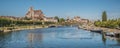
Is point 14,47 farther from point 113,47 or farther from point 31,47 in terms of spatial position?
point 113,47

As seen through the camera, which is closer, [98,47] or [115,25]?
[98,47]

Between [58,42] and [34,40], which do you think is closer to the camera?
[58,42]

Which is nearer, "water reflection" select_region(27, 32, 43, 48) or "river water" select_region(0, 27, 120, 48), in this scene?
"river water" select_region(0, 27, 120, 48)

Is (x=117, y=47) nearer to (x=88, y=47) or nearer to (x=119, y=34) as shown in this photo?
(x=88, y=47)

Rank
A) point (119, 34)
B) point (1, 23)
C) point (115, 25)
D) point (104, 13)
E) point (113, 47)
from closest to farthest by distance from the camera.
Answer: point (113, 47) < point (119, 34) < point (115, 25) < point (1, 23) < point (104, 13)

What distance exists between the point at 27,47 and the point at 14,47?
5.66 ft

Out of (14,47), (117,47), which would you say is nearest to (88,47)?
(117,47)

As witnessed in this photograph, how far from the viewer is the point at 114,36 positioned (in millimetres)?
52125

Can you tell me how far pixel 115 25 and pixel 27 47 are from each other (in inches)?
2000

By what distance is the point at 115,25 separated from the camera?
83.1 meters

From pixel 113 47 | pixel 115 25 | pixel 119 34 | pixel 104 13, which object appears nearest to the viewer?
pixel 113 47

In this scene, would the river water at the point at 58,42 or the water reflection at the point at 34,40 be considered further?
the water reflection at the point at 34,40

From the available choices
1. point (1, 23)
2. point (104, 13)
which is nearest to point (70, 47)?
point (1, 23)

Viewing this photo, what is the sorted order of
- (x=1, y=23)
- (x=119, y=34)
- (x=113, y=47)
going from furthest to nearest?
(x=1, y=23) → (x=119, y=34) → (x=113, y=47)
